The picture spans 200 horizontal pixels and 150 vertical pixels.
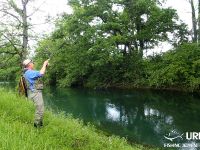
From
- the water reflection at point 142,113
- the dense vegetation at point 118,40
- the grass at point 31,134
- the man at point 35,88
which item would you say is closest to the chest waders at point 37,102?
the man at point 35,88

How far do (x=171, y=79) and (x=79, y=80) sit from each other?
18227 millimetres

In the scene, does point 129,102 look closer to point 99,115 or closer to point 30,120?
point 99,115

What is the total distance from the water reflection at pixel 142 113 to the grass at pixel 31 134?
732 cm

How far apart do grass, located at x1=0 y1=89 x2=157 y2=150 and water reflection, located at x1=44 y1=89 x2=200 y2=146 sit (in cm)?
732

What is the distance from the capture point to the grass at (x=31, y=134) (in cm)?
658

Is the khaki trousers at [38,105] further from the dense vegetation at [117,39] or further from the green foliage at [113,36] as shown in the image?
the green foliage at [113,36]

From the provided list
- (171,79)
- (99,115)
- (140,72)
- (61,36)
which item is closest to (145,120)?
(99,115)

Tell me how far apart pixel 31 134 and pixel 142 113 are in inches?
734

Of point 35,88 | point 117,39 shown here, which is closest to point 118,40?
point 117,39

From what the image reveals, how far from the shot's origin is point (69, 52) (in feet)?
149

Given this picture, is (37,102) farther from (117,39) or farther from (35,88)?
(117,39)

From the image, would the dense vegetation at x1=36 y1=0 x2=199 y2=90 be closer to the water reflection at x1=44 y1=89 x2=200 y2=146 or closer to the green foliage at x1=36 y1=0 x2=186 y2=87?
the green foliage at x1=36 y1=0 x2=186 y2=87

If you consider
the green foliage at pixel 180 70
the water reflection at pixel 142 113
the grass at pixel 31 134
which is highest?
the green foliage at pixel 180 70

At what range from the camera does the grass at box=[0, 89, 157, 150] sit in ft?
21.6
